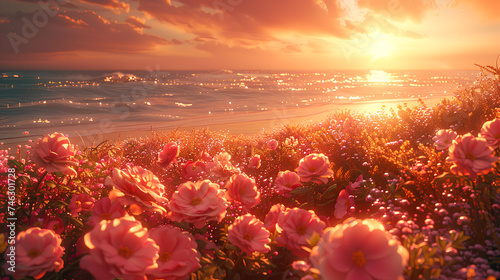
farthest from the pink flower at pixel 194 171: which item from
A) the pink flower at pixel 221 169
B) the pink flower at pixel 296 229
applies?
the pink flower at pixel 296 229

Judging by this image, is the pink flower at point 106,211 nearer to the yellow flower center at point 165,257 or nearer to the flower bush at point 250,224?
the flower bush at point 250,224

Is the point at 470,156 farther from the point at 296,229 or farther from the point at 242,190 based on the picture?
the point at 242,190

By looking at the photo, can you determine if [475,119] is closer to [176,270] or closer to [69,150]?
[176,270]

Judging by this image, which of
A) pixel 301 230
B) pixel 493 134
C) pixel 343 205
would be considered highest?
pixel 493 134

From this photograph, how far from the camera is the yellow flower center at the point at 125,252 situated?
1392 millimetres

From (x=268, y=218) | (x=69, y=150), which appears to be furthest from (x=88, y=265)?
(x=268, y=218)

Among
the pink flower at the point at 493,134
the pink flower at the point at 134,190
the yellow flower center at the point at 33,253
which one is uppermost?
the pink flower at the point at 493,134

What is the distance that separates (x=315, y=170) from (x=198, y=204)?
1.19 m

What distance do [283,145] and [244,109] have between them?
1584 cm

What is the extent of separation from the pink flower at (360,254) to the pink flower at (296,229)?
2.26ft

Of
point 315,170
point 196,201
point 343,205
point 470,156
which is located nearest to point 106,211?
point 196,201

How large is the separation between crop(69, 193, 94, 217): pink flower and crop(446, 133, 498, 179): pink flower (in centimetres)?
246

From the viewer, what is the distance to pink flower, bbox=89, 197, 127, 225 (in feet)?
6.55

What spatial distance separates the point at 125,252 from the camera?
4.58 feet
